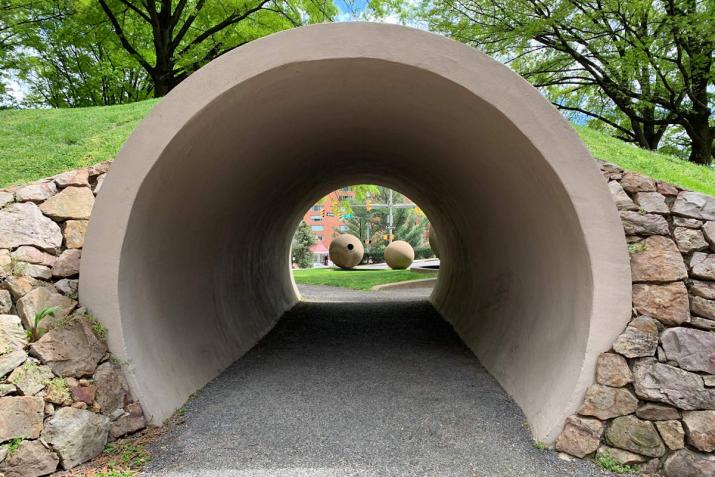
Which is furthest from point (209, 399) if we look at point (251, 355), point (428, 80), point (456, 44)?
point (456, 44)

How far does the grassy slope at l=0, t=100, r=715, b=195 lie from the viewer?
648cm

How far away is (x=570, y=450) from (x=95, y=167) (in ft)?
18.1

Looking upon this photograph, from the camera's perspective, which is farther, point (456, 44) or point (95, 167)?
point (95, 167)

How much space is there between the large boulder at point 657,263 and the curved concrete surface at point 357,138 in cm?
23

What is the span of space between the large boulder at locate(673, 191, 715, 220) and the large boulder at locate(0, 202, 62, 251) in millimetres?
6038

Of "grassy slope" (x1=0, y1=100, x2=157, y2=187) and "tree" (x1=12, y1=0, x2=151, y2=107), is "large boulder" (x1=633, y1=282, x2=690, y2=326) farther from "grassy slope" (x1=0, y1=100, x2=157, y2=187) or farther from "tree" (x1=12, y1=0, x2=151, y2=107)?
"tree" (x1=12, y1=0, x2=151, y2=107)

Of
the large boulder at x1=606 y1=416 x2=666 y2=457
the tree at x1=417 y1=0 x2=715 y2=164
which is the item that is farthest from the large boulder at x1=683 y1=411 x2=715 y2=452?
the tree at x1=417 y1=0 x2=715 y2=164

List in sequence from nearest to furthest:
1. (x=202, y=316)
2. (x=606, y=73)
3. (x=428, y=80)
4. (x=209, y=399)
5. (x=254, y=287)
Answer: (x=428, y=80), (x=209, y=399), (x=202, y=316), (x=254, y=287), (x=606, y=73)

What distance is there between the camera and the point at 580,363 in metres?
4.21

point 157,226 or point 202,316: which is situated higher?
point 157,226

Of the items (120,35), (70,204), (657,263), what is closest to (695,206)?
(657,263)

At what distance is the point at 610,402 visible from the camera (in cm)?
411

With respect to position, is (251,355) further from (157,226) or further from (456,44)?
(456,44)

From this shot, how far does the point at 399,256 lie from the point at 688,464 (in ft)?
77.0
